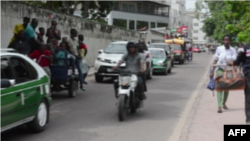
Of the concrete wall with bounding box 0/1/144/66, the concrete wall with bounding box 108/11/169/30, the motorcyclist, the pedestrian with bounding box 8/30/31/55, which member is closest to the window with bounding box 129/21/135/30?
the concrete wall with bounding box 108/11/169/30

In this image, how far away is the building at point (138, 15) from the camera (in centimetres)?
6656

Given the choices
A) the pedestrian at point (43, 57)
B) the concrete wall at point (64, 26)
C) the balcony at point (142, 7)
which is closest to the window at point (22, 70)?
the pedestrian at point (43, 57)

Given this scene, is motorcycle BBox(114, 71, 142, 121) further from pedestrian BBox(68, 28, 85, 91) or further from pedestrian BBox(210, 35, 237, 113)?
pedestrian BBox(68, 28, 85, 91)

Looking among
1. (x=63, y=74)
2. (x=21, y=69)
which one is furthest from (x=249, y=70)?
(x=63, y=74)

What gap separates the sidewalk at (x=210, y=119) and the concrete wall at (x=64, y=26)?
823 cm

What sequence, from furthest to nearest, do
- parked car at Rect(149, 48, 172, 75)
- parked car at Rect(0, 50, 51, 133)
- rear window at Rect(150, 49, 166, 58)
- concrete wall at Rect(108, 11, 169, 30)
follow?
concrete wall at Rect(108, 11, 169, 30), rear window at Rect(150, 49, 166, 58), parked car at Rect(149, 48, 172, 75), parked car at Rect(0, 50, 51, 133)

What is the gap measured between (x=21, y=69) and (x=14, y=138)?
124cm

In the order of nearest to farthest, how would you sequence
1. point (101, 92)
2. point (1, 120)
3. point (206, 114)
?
1. point (1, 120)
2. point (206, 114)
3. point (101, 92)

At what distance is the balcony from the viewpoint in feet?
223

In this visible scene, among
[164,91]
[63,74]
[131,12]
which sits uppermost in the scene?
[131,12]

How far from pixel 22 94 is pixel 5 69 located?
1.68ft

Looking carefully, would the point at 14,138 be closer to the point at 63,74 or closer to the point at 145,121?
the point at 145,121

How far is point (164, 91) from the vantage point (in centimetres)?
1600

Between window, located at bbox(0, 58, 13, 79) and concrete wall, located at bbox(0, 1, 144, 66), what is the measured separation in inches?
381
